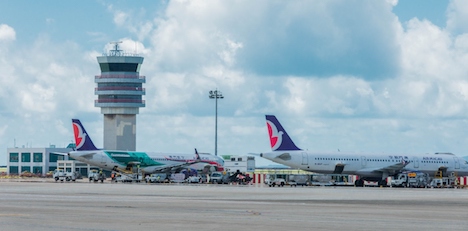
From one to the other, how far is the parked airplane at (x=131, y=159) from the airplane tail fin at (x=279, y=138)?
86.1 feet

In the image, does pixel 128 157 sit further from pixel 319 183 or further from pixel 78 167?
pixel 78 167

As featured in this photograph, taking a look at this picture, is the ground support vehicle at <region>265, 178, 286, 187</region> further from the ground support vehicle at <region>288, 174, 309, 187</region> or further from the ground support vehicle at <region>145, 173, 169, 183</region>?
the ground support vehicle at <region>145, 173, 169, 183</region>

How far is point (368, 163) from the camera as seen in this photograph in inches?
4291

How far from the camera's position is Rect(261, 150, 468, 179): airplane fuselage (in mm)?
103125

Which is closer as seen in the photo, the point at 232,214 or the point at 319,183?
the point at 232,214

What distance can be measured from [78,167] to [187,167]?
5964 cm

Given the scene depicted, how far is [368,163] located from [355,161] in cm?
253

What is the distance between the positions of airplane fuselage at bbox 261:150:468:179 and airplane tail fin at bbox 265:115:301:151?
1225 mm

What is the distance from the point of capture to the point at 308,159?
103375 millimetres

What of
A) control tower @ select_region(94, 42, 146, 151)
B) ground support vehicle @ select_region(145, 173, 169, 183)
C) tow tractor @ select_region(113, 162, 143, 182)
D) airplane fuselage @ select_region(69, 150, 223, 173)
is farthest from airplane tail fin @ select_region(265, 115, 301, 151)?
control tower @ select_region(94, 42, 146, 151)

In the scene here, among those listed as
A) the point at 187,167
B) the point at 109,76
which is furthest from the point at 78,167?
the point at 187,167

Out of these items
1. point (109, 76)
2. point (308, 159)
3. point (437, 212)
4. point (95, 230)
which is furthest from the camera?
point (109, 76)

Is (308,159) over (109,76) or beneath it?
beneath

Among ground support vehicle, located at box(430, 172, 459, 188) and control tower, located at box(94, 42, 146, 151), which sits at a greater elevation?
control tower, located at box(94, 42, 146, 151)
